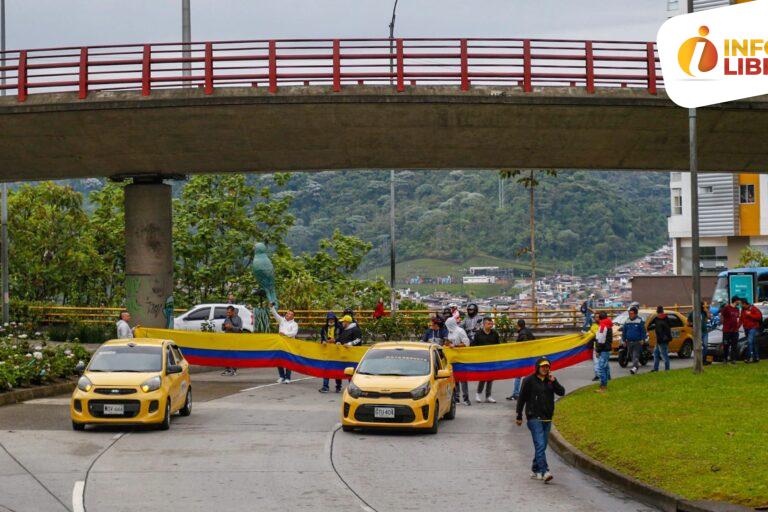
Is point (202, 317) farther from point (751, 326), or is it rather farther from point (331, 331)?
point (751, 326)

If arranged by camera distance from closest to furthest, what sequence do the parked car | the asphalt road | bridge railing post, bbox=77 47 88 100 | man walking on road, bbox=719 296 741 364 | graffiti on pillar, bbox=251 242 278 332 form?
the asphalt road, man walking on road, bbox=719 296 741 364, bridge railing post, bbox=77 47 88 100, graffiti on pillar, bbox=251 242 278 332, the parked car

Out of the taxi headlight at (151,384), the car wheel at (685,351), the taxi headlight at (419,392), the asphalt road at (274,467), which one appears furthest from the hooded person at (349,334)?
the car wheel at (685,351)

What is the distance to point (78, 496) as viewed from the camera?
13.1 meters

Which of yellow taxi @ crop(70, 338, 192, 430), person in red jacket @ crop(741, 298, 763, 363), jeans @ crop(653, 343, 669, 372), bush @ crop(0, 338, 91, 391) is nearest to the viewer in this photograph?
yellow taxi @ crop(70, 338, 192, 430)

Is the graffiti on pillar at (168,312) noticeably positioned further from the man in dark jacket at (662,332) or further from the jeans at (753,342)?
the jeans at (753,342)

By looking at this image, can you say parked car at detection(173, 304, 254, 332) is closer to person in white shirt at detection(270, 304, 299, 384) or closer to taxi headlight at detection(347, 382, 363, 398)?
person in white shirt at detection(270, 304, 299, 384)

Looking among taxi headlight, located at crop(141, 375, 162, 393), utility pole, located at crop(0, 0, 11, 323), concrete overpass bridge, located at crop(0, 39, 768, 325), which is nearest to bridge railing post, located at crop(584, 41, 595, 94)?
concrete overpass bridge, located at crop(0, 39, 768, 325)

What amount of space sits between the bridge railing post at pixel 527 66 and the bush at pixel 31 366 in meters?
13.2

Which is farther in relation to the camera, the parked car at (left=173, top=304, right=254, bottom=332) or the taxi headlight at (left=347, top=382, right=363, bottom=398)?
the parked car at (left=173, top=304, right=254, bottom=332)

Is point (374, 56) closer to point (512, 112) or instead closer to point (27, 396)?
point (512, 112)

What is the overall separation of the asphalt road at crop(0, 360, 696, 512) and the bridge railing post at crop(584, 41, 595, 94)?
1105 centimetres

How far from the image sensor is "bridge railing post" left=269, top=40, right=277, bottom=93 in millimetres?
29234

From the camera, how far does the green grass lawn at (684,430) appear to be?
13.4m

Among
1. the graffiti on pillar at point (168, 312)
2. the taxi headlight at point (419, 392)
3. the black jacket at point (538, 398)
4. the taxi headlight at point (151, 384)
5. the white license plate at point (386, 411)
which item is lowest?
the white license plate at point (386, 411)
